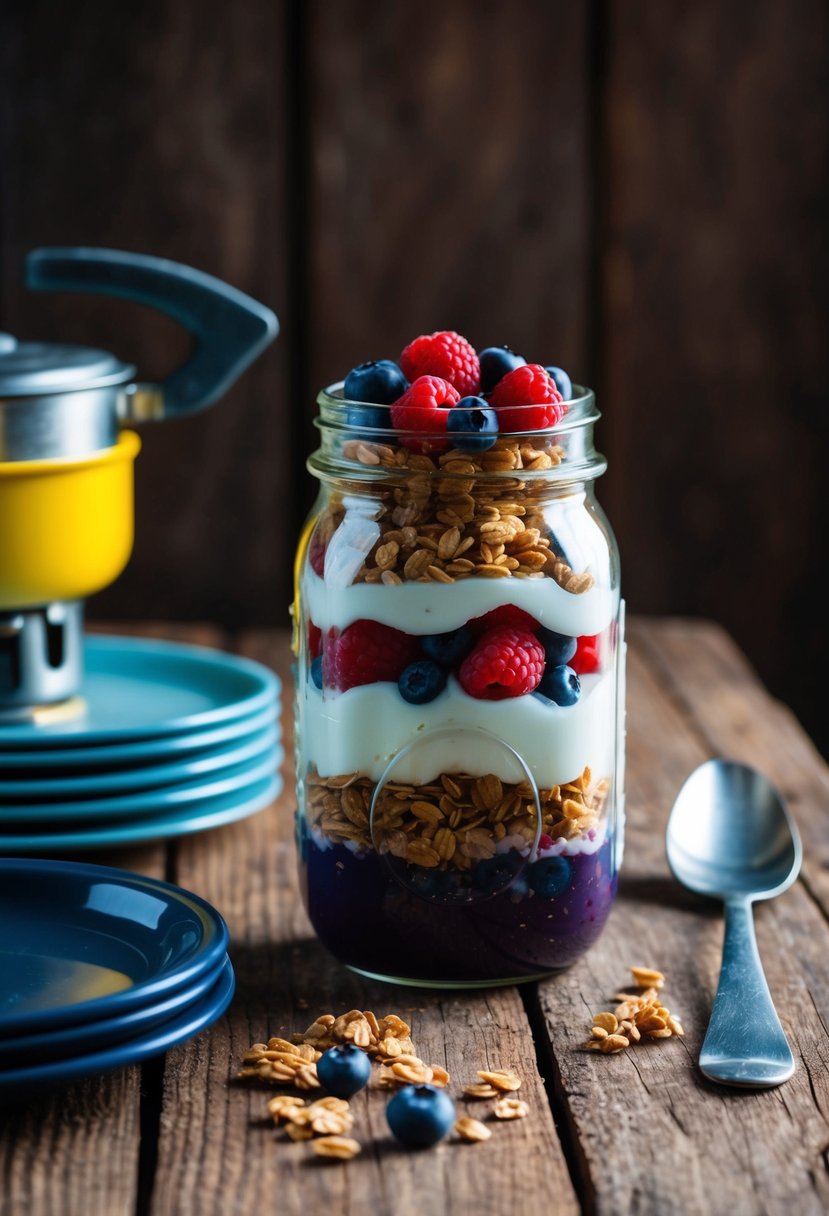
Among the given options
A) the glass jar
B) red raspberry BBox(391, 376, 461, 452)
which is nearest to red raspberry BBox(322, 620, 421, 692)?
the glass jar

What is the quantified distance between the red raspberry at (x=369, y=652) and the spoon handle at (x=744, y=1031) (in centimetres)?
26

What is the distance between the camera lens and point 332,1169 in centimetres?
70

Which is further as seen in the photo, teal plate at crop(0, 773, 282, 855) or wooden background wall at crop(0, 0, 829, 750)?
wooden background wall at crop(0, 0, 829, 750)

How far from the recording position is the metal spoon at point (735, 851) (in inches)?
35.6

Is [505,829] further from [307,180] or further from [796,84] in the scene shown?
[796,84]

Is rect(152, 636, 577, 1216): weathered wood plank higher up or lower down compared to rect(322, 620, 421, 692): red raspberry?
lower down

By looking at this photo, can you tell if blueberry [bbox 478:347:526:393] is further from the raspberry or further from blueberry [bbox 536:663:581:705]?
blueberry [bbox 536:663:581:705]

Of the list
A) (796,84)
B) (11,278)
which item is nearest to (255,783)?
(11,278)

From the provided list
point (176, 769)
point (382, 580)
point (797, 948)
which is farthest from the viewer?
point (176, 769)

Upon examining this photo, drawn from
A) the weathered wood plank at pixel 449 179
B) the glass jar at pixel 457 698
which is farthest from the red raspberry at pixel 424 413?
the weathered wood plank at pixel 449 179

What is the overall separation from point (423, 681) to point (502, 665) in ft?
0.15

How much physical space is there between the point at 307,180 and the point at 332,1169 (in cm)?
151

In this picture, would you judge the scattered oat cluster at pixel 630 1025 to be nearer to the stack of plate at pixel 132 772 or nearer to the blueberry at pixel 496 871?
the blueberry at pixel 496 871

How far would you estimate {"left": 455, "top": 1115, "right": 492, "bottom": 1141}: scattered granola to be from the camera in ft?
2.39
